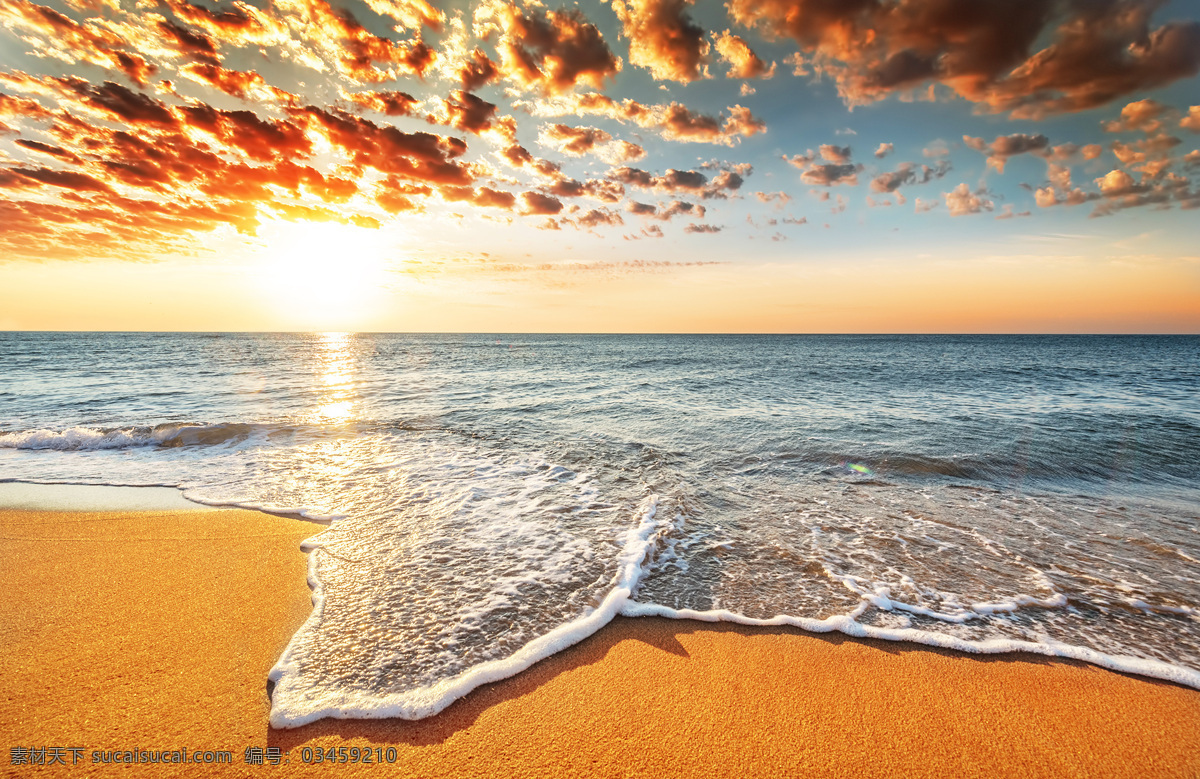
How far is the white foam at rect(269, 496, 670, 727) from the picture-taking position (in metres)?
2.72

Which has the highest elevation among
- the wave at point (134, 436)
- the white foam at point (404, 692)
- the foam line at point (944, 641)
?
the white foam at point (404, 692)

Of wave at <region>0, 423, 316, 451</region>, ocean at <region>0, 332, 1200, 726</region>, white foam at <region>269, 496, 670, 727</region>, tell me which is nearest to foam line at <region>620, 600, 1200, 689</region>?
ocean at <region>0, 332, 1200, 726</region>

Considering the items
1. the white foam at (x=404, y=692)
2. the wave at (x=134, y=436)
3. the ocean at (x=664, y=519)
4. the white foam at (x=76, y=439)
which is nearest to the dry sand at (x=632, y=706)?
the white foam at (x=404, y=692)

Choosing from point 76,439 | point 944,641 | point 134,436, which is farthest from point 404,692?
point 76,439

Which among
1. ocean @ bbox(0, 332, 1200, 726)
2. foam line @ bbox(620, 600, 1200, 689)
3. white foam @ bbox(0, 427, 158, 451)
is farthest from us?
white foam @ bbox(0, 427, 158, 451)

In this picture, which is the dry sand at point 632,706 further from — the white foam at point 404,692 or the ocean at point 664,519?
the ocean at point 664,519

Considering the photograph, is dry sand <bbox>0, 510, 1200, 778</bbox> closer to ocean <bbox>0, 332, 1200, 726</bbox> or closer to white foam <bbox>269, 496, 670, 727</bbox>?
white foam <bbox>269, 496, 670, 727</bbox>

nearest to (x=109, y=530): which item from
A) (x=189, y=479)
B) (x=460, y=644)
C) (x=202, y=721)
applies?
(x=189, y=479)

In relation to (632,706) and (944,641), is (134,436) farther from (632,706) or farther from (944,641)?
(944,641)

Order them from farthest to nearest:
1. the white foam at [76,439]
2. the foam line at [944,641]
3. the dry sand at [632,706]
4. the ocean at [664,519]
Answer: the white foam at [76,439], the ocean at [664,519], the foam line at [944,641], the dry sand at [632,706]

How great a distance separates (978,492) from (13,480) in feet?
50.1

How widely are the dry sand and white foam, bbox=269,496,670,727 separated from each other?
0.07 metres

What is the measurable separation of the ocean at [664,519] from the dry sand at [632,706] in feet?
0.68

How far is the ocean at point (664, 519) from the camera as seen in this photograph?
3.51 metres
